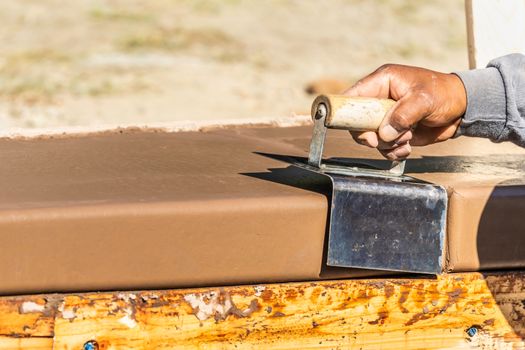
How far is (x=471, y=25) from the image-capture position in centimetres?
280

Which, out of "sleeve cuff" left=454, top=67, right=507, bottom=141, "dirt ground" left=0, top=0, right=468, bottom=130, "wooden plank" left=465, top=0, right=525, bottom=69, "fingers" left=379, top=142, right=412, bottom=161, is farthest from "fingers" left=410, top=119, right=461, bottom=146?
"dirt ground" left=0, top=0, right=468, bottom=130

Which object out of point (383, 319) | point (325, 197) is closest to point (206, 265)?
point (325, 197)

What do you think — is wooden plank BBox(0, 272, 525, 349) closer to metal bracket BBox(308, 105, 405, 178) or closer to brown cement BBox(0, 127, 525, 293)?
brown cement BBox(0, 127, 525, 293)

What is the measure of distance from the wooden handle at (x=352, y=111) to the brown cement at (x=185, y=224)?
0.14 m

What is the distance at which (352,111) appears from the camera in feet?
5.95

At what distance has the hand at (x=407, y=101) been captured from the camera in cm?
188

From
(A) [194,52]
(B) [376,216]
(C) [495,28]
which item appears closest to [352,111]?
(B) [376,216]

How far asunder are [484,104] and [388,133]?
301 mm

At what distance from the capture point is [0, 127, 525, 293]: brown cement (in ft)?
5.40

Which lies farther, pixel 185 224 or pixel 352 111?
pixel 352 111

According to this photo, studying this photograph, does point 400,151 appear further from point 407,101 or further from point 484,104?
point 484,104

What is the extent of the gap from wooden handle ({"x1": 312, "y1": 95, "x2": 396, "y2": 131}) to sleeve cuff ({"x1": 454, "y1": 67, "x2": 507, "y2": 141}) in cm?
24

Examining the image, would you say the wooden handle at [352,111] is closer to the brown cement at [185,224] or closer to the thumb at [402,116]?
the thumb at [402,116]

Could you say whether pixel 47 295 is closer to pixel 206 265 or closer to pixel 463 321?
pixel 206 265
